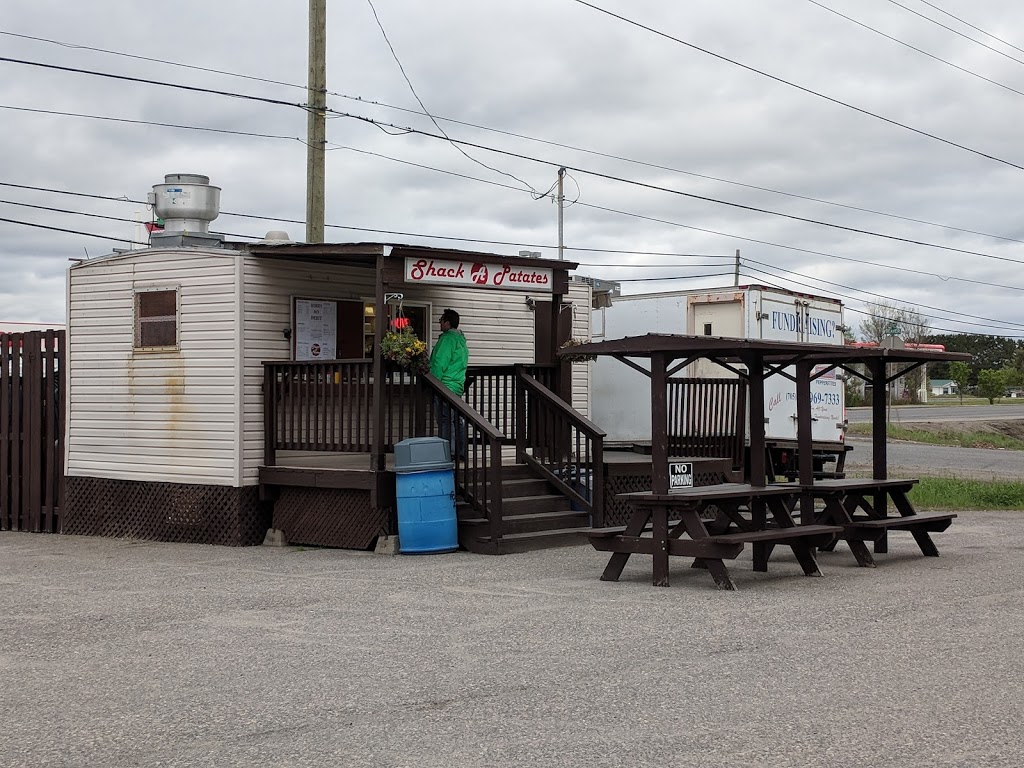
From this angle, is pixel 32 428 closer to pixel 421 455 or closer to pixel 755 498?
pixel 421 455

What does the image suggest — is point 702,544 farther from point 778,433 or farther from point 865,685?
point 778,433

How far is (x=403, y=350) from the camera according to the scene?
1267cm

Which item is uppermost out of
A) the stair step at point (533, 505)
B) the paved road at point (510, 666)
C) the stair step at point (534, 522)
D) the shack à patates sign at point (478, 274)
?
the shack à patates sign at point (478, 274)

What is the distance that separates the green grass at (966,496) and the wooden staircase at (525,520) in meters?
6.27

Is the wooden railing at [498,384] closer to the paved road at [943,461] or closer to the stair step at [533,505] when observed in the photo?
the stair step at [533,505]

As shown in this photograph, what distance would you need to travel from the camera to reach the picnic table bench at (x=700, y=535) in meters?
10.1

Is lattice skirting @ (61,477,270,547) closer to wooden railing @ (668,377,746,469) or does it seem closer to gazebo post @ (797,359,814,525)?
wooden railing @ (668,377,746,469)

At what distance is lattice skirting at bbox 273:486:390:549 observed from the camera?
1305cm

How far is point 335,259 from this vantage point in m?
13.8

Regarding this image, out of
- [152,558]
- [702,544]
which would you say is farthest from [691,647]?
[152,558]

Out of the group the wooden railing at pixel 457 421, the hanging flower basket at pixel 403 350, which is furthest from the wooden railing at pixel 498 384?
the hanging flower basket at pixel 403 350

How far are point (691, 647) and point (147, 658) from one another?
131 inches

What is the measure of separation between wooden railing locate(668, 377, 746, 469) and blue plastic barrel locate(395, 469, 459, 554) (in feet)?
15.8

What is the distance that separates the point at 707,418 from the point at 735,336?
161 cm
